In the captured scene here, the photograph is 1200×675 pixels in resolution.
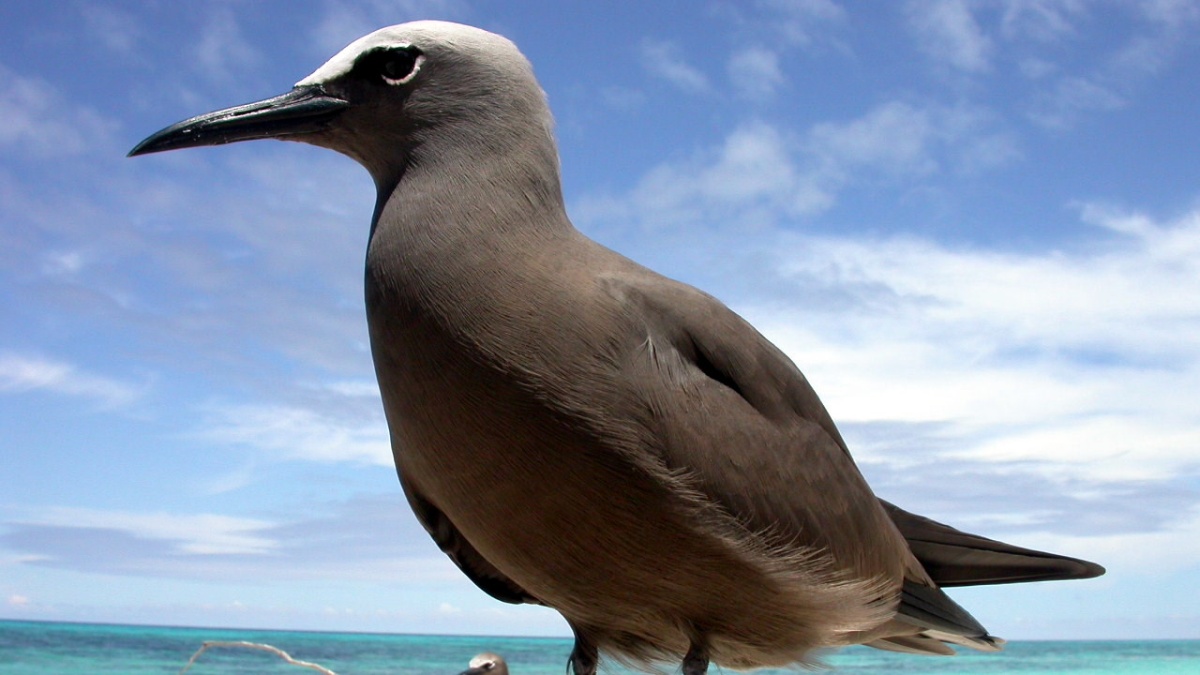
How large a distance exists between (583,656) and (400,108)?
192 centimetres

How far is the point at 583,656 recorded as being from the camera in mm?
3463

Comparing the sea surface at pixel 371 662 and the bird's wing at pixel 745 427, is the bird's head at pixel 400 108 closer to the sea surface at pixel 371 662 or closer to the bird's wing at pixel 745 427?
the bird's wing at pixel 745 427

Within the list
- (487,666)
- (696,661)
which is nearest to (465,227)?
(696,661)

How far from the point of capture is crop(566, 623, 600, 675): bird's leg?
3.44 m

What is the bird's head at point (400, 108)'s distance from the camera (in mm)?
3166

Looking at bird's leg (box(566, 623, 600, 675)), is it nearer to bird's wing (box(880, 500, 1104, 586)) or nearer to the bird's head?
bird's wing (box(880, 500, 1104, 586))

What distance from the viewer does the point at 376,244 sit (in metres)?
3.05

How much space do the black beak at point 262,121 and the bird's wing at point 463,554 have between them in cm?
122

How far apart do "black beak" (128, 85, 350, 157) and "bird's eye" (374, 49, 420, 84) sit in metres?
0.16

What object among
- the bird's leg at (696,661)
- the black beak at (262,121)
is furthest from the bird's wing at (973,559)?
the black beak at (262,121)

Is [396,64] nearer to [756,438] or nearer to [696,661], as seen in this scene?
[756,438]

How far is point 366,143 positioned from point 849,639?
98.7 inches

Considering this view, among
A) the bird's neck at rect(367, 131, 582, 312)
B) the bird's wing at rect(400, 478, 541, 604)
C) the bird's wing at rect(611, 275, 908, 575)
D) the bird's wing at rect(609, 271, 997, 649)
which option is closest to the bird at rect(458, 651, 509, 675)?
the bird's wing at rect(400, 478, 541, 604)

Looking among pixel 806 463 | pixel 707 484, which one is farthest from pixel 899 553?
pixel 707 484
